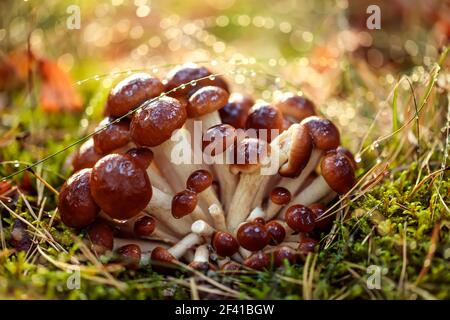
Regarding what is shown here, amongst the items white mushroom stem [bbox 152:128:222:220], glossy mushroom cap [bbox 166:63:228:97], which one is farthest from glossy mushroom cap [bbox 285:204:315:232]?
glossy mushroom cap [bbox 166:63:228:97]

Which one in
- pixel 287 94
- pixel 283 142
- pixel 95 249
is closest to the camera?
pixel 95 249

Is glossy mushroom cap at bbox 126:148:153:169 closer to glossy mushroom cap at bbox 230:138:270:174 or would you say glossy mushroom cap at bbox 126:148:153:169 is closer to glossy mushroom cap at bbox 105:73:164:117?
glossy mushroom cap at bbox 105:73:164:117

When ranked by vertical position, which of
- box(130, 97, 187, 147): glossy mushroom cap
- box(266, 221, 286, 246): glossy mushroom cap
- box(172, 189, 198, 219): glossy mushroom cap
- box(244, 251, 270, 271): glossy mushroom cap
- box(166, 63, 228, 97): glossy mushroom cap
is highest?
Answer: box(166, 63, 228, 97): glossy mushroom cap

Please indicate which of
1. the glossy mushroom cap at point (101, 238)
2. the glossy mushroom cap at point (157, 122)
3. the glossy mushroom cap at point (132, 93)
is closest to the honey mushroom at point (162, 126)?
the glossy mushroom cap at point (157, 122)

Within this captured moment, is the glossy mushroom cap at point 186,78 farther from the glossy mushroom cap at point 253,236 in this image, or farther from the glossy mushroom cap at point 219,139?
the glossy mushroom cap at point 253,236

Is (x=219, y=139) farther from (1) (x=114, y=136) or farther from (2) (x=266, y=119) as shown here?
(1) (x=114, y=136)
